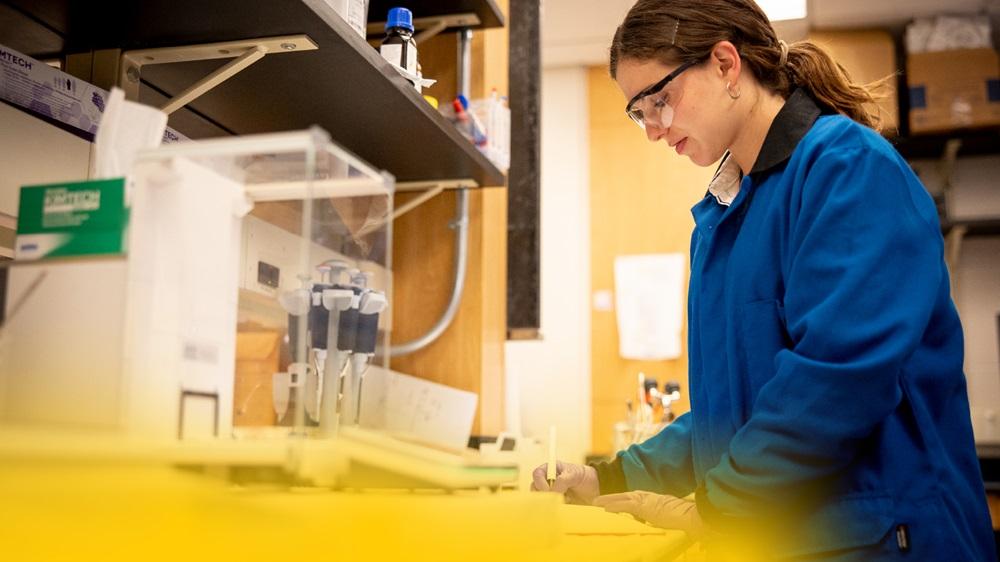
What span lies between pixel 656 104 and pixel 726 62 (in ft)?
0.40

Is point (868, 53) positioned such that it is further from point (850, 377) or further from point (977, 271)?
point (850, 377)

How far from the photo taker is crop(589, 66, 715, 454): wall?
15.5 ft

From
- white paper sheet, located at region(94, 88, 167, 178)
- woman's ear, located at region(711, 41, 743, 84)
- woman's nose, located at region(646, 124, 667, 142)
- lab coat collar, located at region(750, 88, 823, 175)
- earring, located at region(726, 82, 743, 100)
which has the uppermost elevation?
woman's ear, located at region(711, 41, 743, 84)

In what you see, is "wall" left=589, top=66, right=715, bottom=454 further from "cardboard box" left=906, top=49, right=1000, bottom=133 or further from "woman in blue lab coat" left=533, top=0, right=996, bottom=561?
"woman in blue lab coat" left=533, top=0, right=996, bottom=561

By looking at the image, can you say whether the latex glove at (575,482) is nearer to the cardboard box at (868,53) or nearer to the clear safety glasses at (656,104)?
the clear safety glasses at (656,104)

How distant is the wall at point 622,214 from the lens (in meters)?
4.74

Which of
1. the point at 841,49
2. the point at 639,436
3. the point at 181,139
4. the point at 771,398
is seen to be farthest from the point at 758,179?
the point at 841,49

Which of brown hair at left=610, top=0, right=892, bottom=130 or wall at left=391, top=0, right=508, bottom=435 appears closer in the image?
brown hair at left=610, top=0, right=892, bottom=130

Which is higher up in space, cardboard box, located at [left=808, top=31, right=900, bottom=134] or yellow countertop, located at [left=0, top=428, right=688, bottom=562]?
cardboard box, located at [left=808, top=31, right=900, bottom=134]

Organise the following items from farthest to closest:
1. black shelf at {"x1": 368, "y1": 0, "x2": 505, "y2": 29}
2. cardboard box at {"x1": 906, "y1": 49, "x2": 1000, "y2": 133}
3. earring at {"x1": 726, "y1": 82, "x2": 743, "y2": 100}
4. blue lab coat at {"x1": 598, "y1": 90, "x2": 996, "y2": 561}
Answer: cardboard box at {"x1": 906, "y1": 49, "x2": 1000, "y2": 133}, black shelf at {"x1": 368, "y1": 0, "x2": 505, "y2": 29}, earring at {"x1": 726, "y1": 82, "x2": 743, "y2": 100}, blue lab coat at {"x1": 598, "y1": 90, "x2": 996, "y2": 561}

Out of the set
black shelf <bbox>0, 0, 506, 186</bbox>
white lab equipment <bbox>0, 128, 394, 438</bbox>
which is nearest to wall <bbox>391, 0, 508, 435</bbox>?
black shelf <bbox>0, 0, 506, 186</bbox>

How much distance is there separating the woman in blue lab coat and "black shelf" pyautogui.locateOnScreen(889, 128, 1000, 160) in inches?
137

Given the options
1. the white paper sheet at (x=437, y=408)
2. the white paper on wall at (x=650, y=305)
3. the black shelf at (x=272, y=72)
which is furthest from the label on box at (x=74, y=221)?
the white paper on wall at (x=650, y=305)

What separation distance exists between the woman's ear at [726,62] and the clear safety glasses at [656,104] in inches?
2.0
